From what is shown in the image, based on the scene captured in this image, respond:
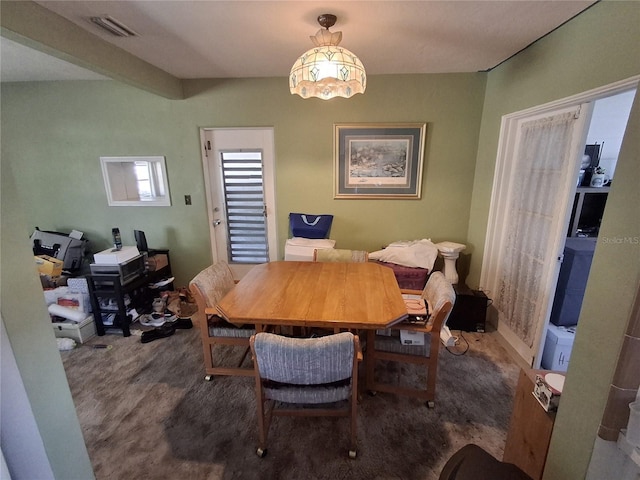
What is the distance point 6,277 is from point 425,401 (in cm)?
216

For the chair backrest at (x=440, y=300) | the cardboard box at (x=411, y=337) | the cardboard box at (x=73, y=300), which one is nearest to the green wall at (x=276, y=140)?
the cardboard box at (x=73, y=300)

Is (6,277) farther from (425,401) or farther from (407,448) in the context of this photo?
(425,401)

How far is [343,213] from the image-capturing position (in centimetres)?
325

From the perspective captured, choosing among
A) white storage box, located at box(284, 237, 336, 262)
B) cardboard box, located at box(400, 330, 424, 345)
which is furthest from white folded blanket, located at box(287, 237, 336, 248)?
cardboard box, located at box(400, 330, 424, 345)

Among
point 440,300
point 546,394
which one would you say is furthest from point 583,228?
point 546,394

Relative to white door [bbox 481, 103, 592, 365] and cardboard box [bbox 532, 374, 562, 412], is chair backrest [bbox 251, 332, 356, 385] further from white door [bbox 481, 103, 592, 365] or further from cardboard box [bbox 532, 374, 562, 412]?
white door [bbox 481, 103, 592, 365]

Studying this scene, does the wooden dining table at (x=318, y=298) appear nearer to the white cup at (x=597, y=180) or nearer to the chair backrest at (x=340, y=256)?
the chair backrest at (x=340, y=256)

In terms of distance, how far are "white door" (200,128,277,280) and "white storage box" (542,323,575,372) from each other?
8.77ft

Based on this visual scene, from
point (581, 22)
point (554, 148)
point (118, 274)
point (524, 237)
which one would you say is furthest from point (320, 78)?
point (118, 274)

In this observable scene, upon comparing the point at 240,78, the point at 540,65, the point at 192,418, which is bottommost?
the point at 192,418

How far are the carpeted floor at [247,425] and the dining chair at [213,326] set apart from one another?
11 centimetres

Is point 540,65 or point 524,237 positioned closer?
point 540,65

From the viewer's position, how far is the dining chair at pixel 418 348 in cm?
171

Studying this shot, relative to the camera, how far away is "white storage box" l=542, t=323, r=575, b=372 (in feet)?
6.73
